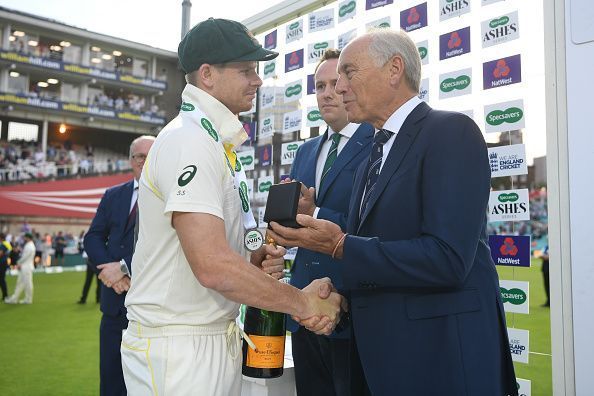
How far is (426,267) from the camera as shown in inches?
54.1

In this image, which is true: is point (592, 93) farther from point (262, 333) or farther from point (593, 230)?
point (262, 333)

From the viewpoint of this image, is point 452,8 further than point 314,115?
No

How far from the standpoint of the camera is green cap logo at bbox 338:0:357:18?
3807mm

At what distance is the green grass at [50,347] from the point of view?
496 cm

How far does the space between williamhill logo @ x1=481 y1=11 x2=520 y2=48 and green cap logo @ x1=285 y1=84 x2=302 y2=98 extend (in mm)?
1777

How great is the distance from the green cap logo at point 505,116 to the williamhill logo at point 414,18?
2.84ft

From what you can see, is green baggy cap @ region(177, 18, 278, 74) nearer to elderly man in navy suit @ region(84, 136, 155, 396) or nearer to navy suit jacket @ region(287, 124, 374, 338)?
navy suit jacket @ region(287, 124, 374, 338)

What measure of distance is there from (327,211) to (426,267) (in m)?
0.83

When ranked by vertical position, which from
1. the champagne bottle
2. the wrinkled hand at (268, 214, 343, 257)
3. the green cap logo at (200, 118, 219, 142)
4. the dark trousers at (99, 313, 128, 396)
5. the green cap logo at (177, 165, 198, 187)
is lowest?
the dark trousers at (99, 313, 128, 396)

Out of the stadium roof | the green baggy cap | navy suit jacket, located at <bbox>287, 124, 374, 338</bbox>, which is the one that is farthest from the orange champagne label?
the stadium roof

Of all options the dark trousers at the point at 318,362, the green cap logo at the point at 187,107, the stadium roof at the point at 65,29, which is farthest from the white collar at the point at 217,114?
the stadium roof at the point at 65,29

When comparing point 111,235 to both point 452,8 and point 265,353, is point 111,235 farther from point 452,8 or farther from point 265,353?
point 452,8

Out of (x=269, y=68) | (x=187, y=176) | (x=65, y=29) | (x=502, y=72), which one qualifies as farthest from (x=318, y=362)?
(x=65, y=29)

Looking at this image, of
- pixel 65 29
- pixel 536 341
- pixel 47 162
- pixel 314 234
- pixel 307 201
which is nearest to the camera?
pixel 314 234
